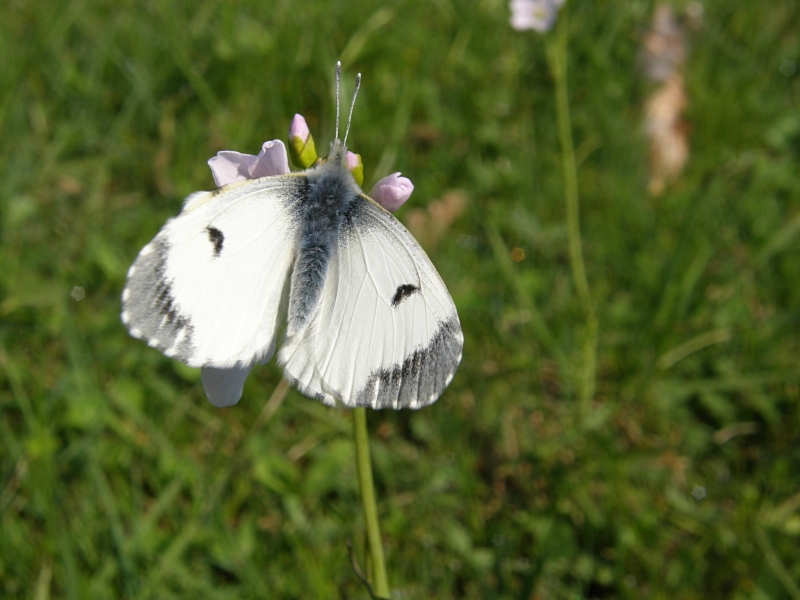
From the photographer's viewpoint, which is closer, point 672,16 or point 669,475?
point 669,475

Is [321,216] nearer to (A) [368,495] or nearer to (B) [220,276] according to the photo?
(B) [220,276]

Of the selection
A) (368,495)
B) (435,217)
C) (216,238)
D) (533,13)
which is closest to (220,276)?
(216,238)

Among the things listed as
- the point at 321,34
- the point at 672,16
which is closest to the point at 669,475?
the point at 321,34

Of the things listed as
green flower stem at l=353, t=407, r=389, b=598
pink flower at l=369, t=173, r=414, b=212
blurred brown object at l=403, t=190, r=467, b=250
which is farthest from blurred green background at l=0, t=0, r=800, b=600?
pink flower at l=369, t=173, r=414, b=212

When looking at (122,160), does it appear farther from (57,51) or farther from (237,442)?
(237,442)

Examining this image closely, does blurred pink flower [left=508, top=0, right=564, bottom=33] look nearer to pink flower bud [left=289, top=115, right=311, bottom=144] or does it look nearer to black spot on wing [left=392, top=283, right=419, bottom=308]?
pink flower bud [left=289, top=115, right=311, bottom=144]

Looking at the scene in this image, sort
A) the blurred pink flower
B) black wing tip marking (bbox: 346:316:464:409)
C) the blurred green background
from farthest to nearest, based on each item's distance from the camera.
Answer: the blurred pink flower
the blurred green background
black wing tip marking (bbox: 346:316:464:409)
